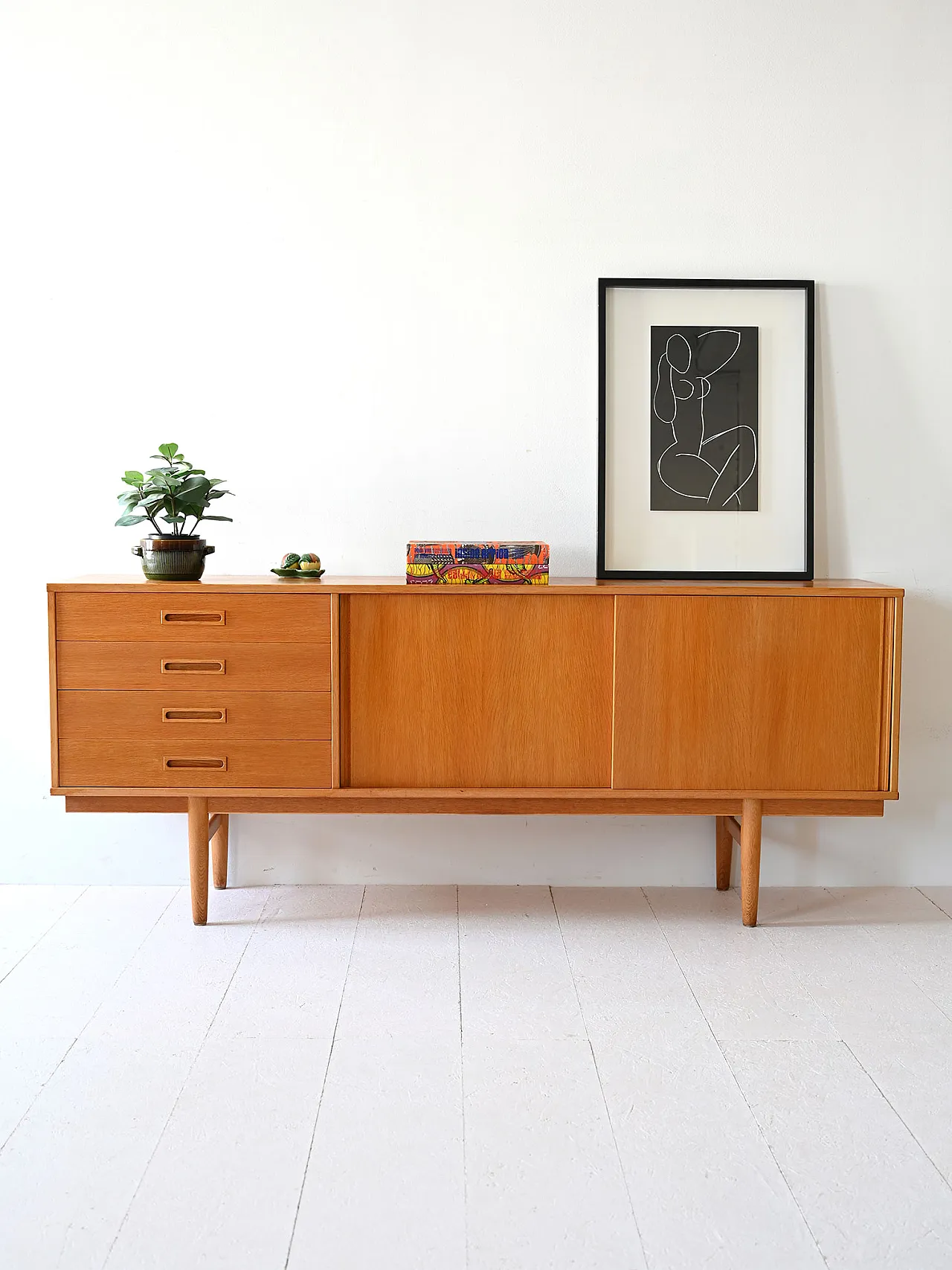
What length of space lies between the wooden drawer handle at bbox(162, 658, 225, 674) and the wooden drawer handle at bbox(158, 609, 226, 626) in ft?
0.28

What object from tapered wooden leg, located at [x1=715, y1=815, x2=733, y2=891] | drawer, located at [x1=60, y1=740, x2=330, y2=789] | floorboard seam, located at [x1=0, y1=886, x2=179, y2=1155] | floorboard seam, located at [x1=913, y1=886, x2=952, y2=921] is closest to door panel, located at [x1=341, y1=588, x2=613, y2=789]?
drawer, located at [x1=60, y1=740, x2=330, y2=789]

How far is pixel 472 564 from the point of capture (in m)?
2.41

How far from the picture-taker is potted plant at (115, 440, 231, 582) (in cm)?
242

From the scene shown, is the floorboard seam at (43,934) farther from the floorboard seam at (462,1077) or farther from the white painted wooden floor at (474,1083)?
the floorboard seam at (462,1077)

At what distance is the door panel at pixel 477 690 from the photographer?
7.91 ft

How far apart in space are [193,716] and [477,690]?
65 centimetres

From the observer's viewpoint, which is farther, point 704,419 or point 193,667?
point 704,419

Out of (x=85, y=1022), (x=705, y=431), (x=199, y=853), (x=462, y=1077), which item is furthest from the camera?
(x=705, y=431)

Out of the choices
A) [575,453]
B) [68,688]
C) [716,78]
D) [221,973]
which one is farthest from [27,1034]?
[716,78]

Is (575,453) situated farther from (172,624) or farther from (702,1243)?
(702,1243)

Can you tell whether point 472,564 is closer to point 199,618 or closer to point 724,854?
point 199,618

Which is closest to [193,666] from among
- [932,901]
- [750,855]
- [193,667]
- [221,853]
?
[193,667]

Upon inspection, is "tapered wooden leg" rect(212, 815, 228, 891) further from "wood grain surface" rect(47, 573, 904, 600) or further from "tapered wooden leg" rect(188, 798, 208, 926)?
"wood grain surface" rect(47, 573, 904, 600)

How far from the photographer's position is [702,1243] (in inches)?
55.5
